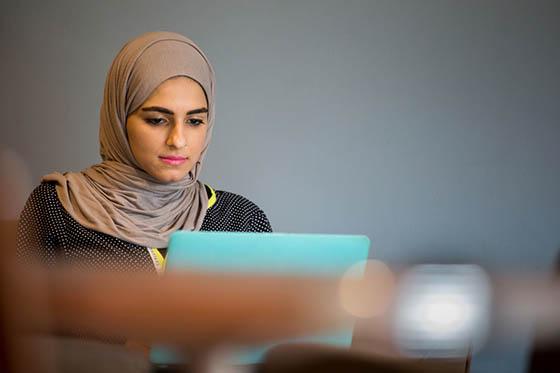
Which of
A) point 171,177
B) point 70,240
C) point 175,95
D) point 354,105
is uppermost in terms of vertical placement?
point 354,105

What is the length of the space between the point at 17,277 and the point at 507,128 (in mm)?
2394

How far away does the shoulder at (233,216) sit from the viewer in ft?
5.03

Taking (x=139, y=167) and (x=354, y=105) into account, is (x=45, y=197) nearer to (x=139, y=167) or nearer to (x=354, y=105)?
(x=139, y=167)

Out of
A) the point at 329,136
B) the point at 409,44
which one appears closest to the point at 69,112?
the point at 329,136

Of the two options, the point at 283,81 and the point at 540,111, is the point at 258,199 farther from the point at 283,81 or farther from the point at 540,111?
the point at 540,111

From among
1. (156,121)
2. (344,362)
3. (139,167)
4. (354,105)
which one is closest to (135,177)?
(139,167)

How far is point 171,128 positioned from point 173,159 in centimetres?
6

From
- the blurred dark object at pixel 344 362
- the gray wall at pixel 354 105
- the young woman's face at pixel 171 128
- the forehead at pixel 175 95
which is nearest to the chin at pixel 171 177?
the young woman's face at pixel 171 128

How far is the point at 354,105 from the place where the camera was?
2.24 metres

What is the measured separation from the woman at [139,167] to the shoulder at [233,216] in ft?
0.10

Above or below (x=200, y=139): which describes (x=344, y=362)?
below

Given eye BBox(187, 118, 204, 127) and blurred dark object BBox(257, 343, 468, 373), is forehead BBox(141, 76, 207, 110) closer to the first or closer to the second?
eye BBox(187, 118, 204, 127)

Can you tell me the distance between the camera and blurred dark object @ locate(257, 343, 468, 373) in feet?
0.55

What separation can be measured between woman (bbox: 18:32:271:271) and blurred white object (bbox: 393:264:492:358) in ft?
3.99
